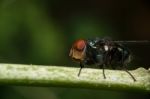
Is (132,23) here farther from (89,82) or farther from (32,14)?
(89,82)

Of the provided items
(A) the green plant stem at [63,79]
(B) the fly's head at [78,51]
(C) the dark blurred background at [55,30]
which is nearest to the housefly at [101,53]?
(B) the fly's head at [78,51]

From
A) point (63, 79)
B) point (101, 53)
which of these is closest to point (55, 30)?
point (101, 53)

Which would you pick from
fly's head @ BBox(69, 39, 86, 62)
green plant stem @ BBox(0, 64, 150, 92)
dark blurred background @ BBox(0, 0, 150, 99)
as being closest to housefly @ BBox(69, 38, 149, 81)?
fly's head @ BBox(69, 39, 86, 62)

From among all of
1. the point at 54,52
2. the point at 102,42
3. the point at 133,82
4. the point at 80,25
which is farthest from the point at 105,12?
the point at 133,82

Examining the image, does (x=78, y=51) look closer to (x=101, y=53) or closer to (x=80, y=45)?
(x=80, y=45)

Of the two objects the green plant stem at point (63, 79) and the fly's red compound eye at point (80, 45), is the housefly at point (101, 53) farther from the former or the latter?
the green plant stem at point (63, 79)
